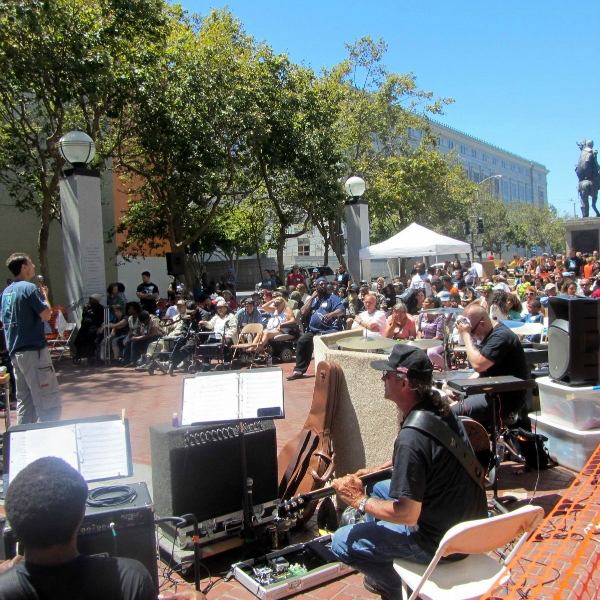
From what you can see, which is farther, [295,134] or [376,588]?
[295,134]

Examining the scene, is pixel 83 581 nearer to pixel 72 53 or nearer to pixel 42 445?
pixel 42 445

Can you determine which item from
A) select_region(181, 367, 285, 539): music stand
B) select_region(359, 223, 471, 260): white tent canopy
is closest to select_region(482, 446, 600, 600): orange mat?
select_region(181, 367, 285, 539): music stand

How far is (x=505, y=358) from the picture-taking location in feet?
17.1

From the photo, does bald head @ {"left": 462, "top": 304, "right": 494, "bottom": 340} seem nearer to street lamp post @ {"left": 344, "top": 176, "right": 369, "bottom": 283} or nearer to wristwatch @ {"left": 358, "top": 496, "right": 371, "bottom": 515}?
wristwatch @ {"left": 358, "top": 496, "right": 371, "bottom": 515}

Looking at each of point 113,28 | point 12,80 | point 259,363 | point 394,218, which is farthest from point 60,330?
point 394,218

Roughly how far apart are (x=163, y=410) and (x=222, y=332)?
136 inches

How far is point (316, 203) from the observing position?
21797 mm

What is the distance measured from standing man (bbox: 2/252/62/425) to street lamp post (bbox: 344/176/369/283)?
9.46m

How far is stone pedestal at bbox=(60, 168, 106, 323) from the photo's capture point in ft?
43.6

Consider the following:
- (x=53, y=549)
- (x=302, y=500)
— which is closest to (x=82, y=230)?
(x=302, y=500)

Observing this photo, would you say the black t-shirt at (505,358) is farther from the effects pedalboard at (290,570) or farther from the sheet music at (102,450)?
the sheet music at (102,450)

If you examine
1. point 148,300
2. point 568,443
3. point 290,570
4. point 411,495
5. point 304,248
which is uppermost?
point 304,248

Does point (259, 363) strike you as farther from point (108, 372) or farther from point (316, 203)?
point (316, 203)

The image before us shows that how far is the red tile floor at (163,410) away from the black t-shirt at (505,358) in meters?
0.74
